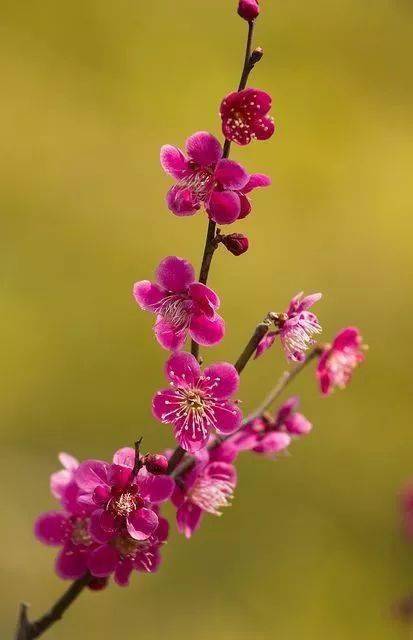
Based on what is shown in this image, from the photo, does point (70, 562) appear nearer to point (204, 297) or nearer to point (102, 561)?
point (102, 561)

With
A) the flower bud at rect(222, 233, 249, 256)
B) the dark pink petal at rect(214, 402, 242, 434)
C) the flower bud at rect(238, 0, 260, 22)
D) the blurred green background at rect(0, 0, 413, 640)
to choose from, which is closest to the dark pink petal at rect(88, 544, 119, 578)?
the dark pink petal at rect(214, 402, 242, 434)

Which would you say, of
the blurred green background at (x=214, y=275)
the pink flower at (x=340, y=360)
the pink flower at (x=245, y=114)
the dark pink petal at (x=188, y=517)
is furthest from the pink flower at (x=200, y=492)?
the blurred green background at (x=214, y=275)

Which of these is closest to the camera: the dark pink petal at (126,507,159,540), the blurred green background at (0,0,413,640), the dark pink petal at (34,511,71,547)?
the dark pink petal at (126,507,159,540)

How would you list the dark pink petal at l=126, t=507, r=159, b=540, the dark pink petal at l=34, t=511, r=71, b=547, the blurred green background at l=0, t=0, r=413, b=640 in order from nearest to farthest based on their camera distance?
the dark pink petal at l=126, t=507, r=159, b=540, the dark pink petal at l=34, t=511, r=71, b=547, the blurred green background at l=0, t=0, r=413, b=640

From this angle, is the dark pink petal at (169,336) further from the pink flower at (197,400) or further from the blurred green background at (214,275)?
the blurred green background at (214,275)

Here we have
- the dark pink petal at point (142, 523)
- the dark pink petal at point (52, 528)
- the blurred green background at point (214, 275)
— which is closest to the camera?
the dark pink petal at point (142, 523)

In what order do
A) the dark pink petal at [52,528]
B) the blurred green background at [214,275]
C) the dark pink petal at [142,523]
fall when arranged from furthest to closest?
1. the blurred green background at [214,275]
2. the dark pink petal at [52,528]
3. the dark pink petal at [142,523]

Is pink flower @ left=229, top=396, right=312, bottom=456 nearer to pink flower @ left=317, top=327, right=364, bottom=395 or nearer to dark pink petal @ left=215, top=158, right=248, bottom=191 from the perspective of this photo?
pink flower @ left=317, top=327, right=364, bottom=395

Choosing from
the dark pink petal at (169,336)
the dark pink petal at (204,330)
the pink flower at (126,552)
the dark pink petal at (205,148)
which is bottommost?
the pink flower at (126,552)
